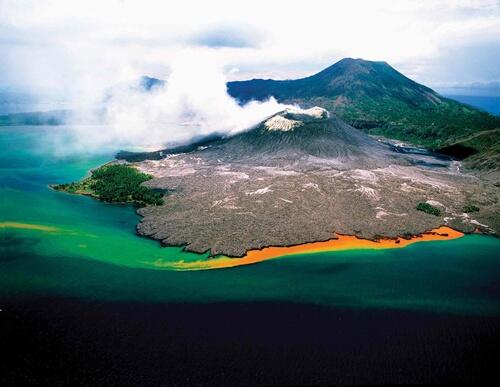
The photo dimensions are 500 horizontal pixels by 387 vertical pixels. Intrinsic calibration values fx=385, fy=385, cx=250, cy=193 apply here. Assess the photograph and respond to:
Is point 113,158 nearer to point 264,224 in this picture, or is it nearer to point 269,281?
point 264,224

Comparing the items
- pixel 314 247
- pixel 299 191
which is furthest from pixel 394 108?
pixel 314 247

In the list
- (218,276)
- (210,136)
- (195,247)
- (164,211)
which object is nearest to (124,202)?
(164,211)

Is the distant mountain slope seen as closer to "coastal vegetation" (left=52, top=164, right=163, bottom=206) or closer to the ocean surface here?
the ocean surface

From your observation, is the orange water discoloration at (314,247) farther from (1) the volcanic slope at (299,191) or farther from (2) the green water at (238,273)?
(2) the green water at (238,273)

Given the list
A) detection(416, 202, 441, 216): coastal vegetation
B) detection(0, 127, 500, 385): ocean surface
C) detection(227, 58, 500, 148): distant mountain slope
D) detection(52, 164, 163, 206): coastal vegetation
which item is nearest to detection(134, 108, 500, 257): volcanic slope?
detection(416, 202, 441, 216): coastal vegetation

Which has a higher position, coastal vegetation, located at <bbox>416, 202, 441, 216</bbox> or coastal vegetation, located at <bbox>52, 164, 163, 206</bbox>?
coastal vegetation, located at <bbox>416, 202, 441, 216</bbox>

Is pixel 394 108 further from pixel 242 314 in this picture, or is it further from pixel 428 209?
pixel 242 314
